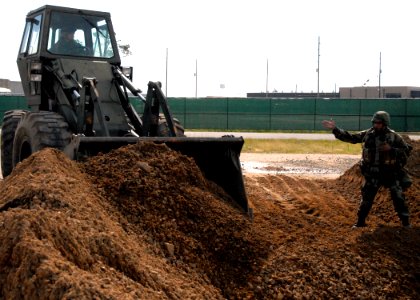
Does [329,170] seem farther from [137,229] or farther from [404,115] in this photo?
[404,115]

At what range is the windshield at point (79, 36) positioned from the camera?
10.9 m

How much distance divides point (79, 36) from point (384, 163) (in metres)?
5.36

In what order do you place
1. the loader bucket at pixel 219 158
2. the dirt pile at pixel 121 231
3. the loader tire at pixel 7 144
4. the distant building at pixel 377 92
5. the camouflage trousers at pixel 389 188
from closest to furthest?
the dirt pile at pixel 121 231, the loader bucket at pixel 219 158, the camouflage trousers at pixel 389 188, the loader tire at pixel 7 144, the distant building at pixel 377 92

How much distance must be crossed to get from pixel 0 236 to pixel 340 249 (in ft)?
12.0

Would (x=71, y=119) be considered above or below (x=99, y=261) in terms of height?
above

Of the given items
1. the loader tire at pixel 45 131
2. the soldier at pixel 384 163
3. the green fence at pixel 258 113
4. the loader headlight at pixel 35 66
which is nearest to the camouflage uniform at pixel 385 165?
the soldier at pixel 384 163

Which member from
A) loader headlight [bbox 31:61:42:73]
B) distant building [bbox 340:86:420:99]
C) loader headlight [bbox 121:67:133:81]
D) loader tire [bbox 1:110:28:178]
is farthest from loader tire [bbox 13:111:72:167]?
distant building [bbox 340:86:420:99]

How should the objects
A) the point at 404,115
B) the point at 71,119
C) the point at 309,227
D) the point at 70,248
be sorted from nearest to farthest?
the point at 70,248, the point at 309,227, the point at 71,119, the point at 404,115

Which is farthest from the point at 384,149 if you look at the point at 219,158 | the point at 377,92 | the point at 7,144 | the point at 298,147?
the point at 377,92

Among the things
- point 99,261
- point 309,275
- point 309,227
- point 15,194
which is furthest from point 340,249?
point 15,194

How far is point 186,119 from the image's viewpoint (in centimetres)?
3991

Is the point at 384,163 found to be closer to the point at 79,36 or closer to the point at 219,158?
the point at 219,158

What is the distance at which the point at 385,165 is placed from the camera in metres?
9.02

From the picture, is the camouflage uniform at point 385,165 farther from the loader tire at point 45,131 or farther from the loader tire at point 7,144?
the loader tire at point 7,144
